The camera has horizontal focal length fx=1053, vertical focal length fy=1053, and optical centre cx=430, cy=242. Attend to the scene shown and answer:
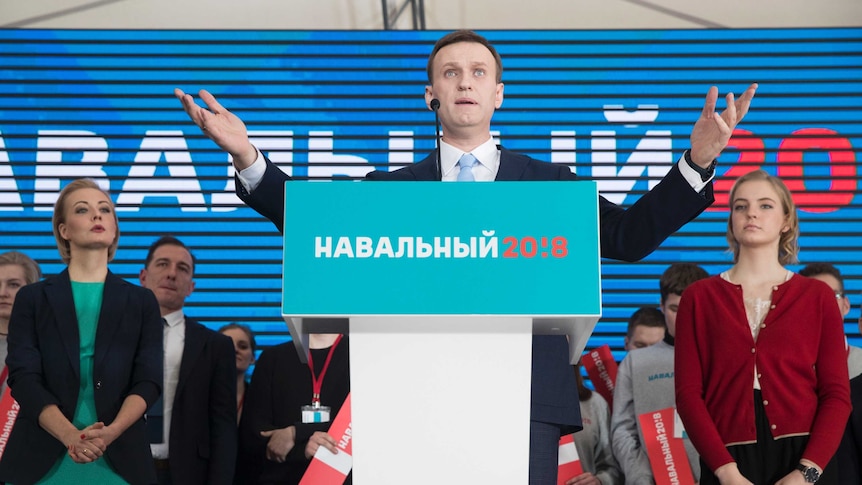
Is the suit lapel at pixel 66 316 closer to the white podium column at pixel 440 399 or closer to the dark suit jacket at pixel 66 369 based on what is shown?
the dark suit jacket at pixel 66 369

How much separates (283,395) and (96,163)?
2336 mm

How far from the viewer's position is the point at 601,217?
8.13 ft

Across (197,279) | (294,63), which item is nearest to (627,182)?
(294,63)

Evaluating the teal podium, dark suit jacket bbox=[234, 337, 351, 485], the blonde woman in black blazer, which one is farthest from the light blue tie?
dark suit jacket bbox=[234, 337, 351, 485]

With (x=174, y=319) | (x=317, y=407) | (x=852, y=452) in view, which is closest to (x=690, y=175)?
(x=852, y=452)

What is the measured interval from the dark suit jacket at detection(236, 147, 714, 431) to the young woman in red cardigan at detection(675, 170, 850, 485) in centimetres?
89

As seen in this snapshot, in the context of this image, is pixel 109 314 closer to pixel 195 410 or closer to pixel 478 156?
pixel 195 410

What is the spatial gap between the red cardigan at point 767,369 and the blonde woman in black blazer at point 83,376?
1.72m

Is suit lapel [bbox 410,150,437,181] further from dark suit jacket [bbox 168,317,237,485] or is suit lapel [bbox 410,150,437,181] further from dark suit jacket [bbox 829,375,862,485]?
dark suit jacket [bbox 168,317,237,485]

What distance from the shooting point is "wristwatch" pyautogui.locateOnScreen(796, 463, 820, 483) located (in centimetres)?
293

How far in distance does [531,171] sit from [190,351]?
2214 mm

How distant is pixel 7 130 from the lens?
610 cm

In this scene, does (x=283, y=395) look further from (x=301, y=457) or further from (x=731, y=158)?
(x=731, y=158)

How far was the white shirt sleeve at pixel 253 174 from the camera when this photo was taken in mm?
2375
